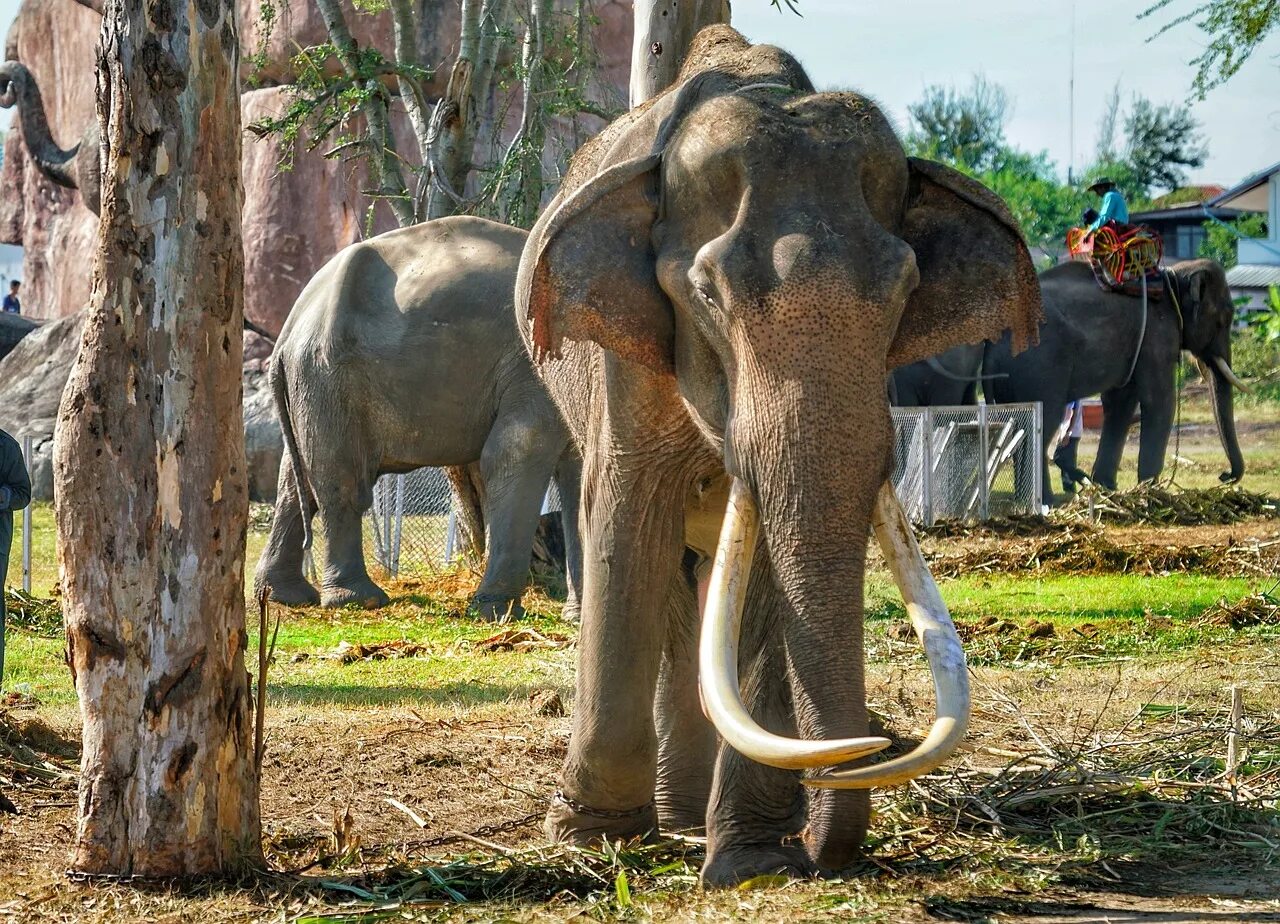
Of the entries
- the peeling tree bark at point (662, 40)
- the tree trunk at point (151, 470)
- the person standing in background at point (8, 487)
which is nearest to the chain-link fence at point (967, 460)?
the peeling tree bark at point (662, 40)

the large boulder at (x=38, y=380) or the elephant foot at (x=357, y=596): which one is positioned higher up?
the large boulder at (x=38, y=380)

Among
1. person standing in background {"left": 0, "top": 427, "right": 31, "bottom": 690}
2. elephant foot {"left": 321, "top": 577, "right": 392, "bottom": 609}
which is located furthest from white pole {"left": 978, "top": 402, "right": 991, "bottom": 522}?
person standing in background {"left": 0, "top": 427, "right": 31, "bottom": 690}

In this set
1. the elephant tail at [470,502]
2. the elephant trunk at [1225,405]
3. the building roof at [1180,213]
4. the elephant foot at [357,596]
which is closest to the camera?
the elephant foot at [357,596]

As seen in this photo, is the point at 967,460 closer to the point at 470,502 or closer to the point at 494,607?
the point at 470,502

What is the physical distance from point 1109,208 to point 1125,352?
1736 mm

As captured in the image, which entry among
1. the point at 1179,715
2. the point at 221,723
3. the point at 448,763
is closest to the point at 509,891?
the point at 221,723

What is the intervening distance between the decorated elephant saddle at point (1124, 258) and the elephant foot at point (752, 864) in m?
17.0

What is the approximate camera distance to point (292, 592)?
497 inches

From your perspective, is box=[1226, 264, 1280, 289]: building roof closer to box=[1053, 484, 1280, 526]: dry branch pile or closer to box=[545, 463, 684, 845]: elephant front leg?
box=[1053, 484, 1280, 526]: dry branch pile

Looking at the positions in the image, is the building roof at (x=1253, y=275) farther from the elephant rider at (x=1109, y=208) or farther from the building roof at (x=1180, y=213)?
the elephant rider at (x=1109, y=208)

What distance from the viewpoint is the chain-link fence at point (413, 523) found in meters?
14.5

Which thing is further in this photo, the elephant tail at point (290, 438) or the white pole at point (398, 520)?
the white pole at point (398, 520)

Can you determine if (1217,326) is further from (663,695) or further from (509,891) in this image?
(509,891)

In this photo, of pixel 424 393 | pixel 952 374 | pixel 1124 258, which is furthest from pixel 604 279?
pixel 1124 258
